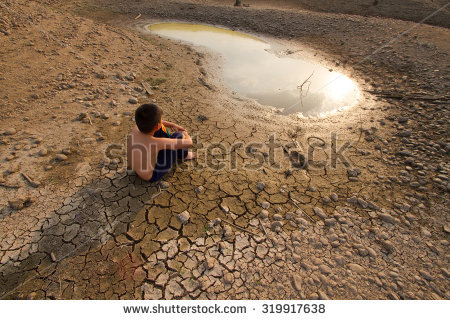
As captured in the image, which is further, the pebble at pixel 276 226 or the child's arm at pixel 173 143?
the child's arm at pixel 173 143

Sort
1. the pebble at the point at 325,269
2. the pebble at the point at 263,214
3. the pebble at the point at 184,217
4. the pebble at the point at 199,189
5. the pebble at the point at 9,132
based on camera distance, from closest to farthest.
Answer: the pebble at the point at 325,269 < the pebble at the point at 184,217 < the pebble at the point at 263,214 < the pebble at the point at 199,189 < the pebble at the point at 9,132

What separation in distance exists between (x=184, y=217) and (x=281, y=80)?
4.31 m

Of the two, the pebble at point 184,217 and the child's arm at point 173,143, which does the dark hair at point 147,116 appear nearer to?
the child's arm at point 173,143

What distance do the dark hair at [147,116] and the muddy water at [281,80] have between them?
9.41 ft

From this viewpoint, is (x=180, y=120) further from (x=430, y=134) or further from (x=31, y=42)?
(x=31, y=42)

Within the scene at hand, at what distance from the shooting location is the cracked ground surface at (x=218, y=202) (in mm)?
2043

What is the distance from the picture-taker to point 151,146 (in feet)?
8.23

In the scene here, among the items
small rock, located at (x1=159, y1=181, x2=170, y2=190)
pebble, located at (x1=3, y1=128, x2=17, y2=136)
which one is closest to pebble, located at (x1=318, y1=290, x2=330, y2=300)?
small rock, located at (x1=159, y1=181, x2=170, y2=190)

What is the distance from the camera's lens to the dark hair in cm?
233

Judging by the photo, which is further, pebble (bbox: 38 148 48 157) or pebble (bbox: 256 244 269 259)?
pebble (bbox: 38 148 48 157)

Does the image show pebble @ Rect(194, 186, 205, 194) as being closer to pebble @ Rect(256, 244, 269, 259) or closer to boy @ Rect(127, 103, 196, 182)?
boy @ Rect(127, 103, 196, 182)

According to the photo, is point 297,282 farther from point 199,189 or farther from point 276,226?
point 199,189

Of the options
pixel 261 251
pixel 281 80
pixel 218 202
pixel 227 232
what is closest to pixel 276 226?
pixel 261 251

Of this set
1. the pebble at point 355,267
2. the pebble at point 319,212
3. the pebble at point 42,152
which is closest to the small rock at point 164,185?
the pebble at point 42,152
